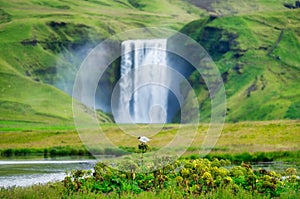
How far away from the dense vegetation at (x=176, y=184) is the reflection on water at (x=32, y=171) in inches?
477

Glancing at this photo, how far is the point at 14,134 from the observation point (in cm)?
11250

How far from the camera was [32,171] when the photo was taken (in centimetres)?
5628

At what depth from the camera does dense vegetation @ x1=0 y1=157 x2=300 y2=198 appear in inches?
1159

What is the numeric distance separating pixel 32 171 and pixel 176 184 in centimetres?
2779

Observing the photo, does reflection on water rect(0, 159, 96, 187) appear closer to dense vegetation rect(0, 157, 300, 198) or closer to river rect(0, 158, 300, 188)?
river rect(0, 158, 300, 188)

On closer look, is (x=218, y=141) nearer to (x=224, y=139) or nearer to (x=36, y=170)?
(x=224, y=139)

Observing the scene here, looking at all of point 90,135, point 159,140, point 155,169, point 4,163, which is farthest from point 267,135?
point 155,169

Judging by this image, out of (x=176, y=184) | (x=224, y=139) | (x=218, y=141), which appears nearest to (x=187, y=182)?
(x=176, y=184)

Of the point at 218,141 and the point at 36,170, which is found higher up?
the point at 218,141

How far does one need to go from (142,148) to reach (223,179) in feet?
12.8

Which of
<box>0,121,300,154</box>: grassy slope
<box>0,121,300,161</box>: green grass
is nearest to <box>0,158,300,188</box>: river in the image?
<box>0,121,300,161</box>: green grass

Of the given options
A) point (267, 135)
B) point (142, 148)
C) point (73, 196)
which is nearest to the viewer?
point (73, 196)

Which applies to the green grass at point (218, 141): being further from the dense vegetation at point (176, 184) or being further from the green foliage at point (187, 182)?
the dense vegetation at point (176, 184)

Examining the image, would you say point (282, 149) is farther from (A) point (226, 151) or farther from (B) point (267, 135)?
(B) point (267, 135)
